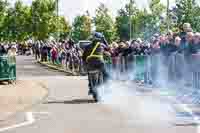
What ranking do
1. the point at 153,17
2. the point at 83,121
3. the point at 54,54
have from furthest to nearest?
the point at 153,17, the point at 54,54, the point at 83,121

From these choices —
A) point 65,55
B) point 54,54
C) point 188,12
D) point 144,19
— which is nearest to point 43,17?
point 144,19

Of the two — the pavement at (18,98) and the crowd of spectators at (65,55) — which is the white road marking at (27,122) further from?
the crowd of spectators at (65,55)

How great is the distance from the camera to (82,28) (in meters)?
116

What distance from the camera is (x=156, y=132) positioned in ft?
37.0

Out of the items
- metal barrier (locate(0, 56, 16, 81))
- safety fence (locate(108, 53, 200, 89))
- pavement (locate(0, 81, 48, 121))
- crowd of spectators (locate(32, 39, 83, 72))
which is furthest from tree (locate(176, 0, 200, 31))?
pavement (locate(0, 81, 48, 121))

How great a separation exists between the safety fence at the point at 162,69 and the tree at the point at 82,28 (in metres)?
82.6

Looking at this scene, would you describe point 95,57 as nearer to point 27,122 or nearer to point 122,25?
point 27,122

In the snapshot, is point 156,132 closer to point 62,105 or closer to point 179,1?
point 62,105

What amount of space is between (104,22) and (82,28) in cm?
1973

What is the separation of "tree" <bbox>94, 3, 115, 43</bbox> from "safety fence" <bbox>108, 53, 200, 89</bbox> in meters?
63.1

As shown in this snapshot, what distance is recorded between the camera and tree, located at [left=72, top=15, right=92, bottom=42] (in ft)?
373

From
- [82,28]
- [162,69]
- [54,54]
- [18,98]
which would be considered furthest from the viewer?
[82,28]

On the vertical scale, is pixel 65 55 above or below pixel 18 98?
above

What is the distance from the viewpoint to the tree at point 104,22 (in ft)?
305
